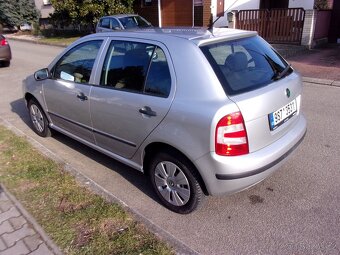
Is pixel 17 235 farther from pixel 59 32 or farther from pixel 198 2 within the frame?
pixel 59 32

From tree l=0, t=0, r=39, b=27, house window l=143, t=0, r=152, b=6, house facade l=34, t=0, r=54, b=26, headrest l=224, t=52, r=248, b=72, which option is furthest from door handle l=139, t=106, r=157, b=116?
tree l=0, t=0, r=39, b=27

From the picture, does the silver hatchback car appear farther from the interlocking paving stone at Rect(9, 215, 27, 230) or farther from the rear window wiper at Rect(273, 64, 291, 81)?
the interlocking paving stone at Rect(9, 215, 27, 230)

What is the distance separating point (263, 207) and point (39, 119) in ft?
12.0

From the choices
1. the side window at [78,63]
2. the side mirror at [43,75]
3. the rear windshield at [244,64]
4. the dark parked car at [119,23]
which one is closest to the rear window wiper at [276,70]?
the rear windshield at [244,64]

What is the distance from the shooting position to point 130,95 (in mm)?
3289

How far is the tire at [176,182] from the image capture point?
2.98 metres

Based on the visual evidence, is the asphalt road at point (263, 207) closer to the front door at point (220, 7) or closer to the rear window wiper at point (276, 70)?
the rear window wiper at point (276, 70)

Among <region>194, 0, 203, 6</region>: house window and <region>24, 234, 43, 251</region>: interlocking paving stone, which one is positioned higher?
<region>194, 0, 203, 6</region>: house window

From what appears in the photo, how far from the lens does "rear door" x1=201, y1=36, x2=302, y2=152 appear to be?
279cm

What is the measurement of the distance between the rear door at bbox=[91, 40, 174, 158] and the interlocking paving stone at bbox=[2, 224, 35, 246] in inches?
46.5

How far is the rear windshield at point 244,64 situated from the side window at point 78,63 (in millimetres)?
1485

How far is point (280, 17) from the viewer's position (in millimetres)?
12781

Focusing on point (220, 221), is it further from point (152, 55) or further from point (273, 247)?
point (152, 55)

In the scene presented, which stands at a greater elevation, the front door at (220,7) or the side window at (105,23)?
the front door at (220,7)
